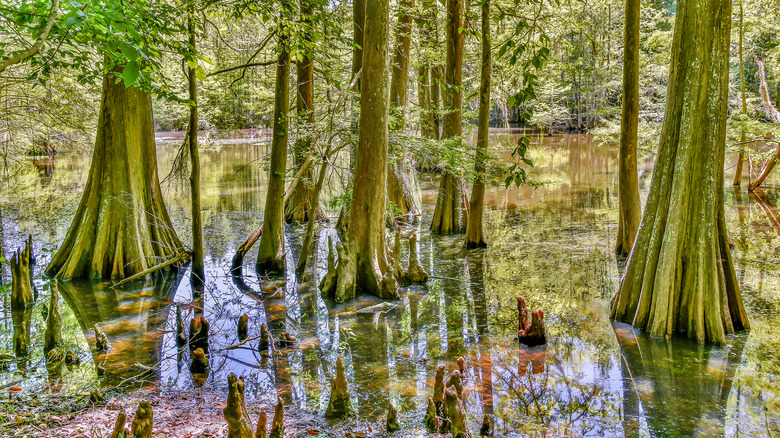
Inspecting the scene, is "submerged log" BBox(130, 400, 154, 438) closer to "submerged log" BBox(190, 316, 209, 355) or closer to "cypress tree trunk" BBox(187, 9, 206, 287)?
"submerged log" BBox(190, 316, 209, 355)

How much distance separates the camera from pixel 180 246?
32.6 feet

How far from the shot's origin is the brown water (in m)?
4.66

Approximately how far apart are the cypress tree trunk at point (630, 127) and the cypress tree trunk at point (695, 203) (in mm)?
2764

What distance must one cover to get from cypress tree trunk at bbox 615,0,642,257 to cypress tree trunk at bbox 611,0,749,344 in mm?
2764

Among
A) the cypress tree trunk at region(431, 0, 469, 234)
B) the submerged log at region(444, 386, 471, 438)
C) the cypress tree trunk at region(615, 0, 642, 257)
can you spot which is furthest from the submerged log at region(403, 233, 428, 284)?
the submerged log at region(444, 386, 471, 438)

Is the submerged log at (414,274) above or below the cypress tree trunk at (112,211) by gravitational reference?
below

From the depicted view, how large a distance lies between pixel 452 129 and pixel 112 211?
24.0 ft

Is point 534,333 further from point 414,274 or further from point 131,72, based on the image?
point 131,72

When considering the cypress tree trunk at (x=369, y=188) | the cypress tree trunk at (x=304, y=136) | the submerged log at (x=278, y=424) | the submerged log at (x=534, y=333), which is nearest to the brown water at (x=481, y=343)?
the submerged log at (x=534, y=333)

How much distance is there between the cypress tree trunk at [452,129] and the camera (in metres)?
11.3

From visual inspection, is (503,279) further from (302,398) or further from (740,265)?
(302,398)

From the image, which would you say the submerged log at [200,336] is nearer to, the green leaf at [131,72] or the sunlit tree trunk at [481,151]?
the green leaf at [131,72]

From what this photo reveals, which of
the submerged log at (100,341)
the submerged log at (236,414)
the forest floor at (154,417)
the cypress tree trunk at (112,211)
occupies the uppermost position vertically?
the cypress tree trunk at (112,211)

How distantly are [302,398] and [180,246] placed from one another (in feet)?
20.0
